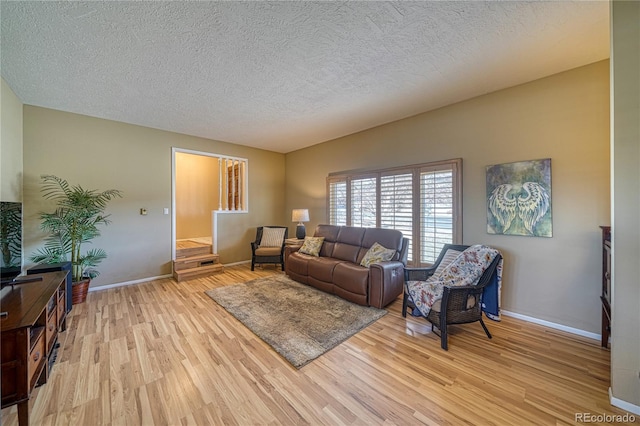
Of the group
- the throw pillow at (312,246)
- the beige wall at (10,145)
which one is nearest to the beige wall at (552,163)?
the throw pillow at (312,246)

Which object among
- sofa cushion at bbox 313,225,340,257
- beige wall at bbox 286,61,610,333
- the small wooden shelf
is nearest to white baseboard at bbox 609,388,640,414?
beige wall at bbox 286,61,610,333

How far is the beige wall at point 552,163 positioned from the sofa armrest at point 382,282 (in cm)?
114

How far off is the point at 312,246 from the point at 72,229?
345cm

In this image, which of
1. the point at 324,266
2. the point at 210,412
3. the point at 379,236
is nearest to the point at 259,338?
the point at 210,412

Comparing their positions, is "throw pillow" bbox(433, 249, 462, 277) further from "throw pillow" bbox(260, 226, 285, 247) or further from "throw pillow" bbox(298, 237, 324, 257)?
"throw pillow" bbox(260, 226, 285, 247)

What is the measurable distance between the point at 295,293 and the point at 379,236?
5.12 feet

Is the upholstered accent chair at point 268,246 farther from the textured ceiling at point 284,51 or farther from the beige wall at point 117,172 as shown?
the textured ceiling at point 284,51

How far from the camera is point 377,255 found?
3.39 metres

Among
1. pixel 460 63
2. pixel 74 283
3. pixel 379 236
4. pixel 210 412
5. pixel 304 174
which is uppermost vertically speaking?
pixel 460 63

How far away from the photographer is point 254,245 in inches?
197

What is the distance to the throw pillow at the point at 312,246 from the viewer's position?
4.22 metres

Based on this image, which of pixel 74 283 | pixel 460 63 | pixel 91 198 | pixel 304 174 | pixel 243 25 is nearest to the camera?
pixel 243 25

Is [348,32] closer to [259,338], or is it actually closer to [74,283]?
[259,338]

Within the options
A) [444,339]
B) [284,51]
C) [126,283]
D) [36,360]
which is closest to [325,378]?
[444,339]
